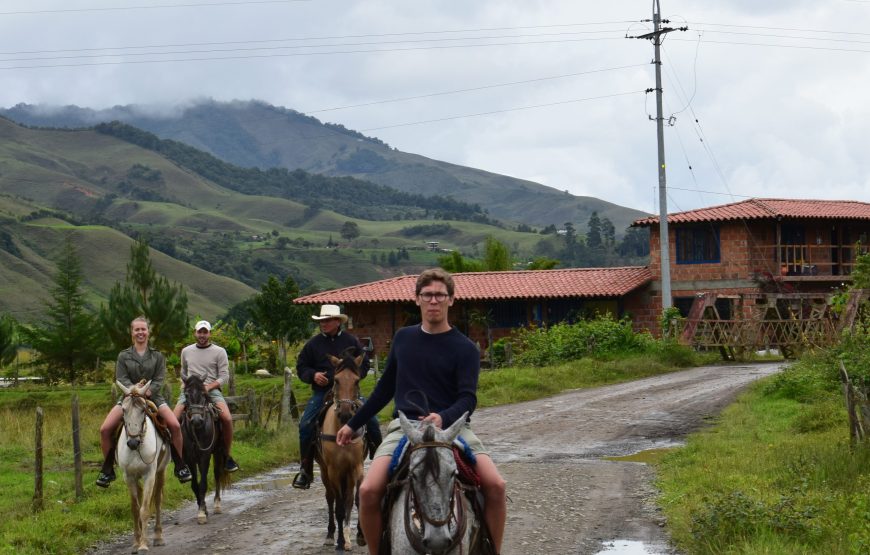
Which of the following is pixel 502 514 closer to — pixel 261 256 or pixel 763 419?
pixel 763 419

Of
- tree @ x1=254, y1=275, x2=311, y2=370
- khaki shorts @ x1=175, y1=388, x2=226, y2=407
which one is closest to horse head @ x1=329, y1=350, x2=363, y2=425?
khaki shorts @ x1=175, y1=388, x2=226, y2=407

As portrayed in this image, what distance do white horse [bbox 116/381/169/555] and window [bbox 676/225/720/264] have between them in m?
36.3

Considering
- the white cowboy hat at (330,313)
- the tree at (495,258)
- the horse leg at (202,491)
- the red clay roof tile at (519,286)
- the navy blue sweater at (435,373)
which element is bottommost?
the horse leg at (202,491)

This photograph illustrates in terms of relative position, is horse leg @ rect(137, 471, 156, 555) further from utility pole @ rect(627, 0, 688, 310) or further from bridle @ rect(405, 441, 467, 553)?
utility pole @ rect(627, 0, 688, 310)

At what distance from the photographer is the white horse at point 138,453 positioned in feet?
35.9

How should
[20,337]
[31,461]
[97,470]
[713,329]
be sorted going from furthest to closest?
[20,337] → [713,329] → [31,461] → [97,470]

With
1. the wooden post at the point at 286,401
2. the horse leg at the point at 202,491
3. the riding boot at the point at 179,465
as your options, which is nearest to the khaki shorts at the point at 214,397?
the horse leg at the point at 202,491

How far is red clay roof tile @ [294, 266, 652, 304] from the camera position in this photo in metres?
45.0

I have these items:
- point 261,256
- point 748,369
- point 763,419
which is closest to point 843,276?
point 748,369

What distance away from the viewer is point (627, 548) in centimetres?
1041

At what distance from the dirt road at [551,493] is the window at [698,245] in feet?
64.9

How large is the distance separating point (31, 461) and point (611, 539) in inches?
501

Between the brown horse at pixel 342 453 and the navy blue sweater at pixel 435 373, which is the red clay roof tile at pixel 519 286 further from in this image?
the navy blue sweater at pixel 435 373

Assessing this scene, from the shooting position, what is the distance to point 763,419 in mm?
20078
